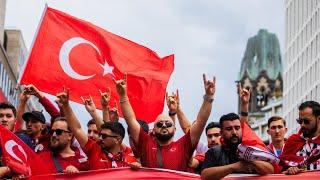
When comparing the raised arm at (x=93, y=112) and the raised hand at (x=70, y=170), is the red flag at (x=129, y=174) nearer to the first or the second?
the raised hand at (x=70, y=170)

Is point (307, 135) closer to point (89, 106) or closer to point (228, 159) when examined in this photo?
point (228, 159)

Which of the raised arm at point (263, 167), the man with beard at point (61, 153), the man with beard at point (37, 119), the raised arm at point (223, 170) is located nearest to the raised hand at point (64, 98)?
the man with beard at point (61, 153)

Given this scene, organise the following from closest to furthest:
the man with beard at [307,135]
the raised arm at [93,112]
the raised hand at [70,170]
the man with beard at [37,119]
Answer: the man with beard at [307,135], the raised hand at [70,170], the man with beard at [37,119], the raised arm at [93,112]

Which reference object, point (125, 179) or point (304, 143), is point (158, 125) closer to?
point (125, 179)

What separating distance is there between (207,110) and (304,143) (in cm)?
125

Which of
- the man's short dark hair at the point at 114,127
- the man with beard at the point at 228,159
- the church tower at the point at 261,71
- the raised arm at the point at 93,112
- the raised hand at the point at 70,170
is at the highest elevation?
the church tower at the point at 261,71

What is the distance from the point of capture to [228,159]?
8.50 m

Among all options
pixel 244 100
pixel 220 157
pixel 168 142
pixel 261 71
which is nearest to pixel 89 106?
pixel 168 142

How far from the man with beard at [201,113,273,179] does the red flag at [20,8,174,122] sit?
10.2 ft

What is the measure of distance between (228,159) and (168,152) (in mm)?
773

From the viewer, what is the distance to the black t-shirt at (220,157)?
27.8 ft

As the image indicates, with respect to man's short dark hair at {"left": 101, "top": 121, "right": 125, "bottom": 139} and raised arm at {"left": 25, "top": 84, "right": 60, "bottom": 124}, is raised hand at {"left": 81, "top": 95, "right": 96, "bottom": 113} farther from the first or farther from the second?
man's short dark hair at {"left": 101, "top": 121, "right": 125, "bottom": 139}

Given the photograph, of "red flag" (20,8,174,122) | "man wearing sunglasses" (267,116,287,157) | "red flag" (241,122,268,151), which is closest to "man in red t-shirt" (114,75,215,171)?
"red flag" (241,122,268,151)

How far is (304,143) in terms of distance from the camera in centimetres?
838
